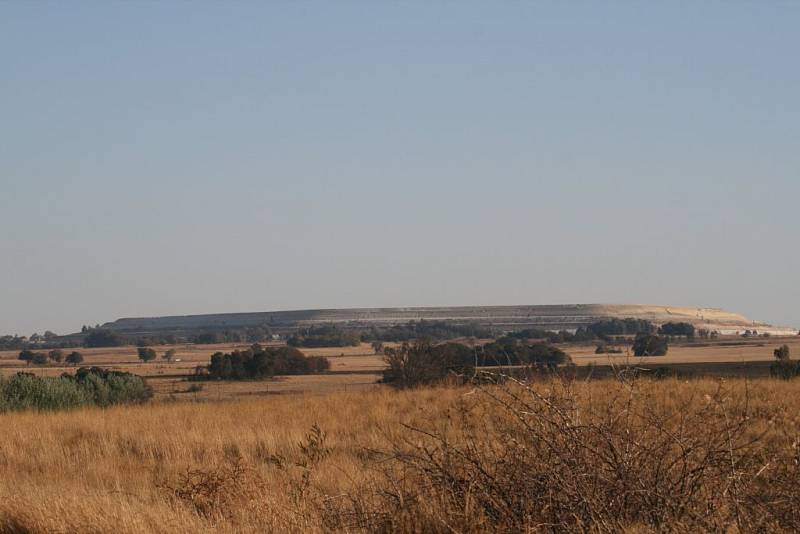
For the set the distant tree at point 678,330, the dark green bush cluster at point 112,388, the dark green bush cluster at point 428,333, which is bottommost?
the distant tree at point 678,330

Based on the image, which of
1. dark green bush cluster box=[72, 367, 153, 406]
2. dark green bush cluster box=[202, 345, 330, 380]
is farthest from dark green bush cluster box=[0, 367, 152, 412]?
dark green bush cluster box=[202, 345, 330, 380]

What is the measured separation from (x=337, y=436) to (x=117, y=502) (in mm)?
8269

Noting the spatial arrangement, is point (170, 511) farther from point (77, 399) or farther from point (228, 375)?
point (228, 375)

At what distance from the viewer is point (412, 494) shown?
818 centimetres

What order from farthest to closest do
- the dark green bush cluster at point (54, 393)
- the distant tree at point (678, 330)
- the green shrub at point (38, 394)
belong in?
the distant tree at point (678, 330) < the dark green bush cluster at point (54, 393) < the green shrub at point (38, 394)

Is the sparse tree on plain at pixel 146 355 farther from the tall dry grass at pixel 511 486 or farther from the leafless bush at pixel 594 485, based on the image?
the leafless bush at pixel 594 485

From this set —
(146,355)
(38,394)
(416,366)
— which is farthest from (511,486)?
(146,355)

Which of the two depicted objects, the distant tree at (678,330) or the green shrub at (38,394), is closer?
the green shrub at (38,394)

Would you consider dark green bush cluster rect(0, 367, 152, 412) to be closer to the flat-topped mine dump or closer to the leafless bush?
the leafless bush

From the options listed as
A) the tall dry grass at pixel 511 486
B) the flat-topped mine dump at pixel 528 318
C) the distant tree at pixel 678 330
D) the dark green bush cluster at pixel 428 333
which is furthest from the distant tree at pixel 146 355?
the tall dry grass at pixel 511 486

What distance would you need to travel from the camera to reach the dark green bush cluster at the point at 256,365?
56825 mm

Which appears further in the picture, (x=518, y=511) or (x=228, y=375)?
(x=228, y=375)

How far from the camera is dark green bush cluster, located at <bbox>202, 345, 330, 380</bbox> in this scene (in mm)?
56825

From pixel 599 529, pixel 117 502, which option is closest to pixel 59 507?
pixel 117 502
